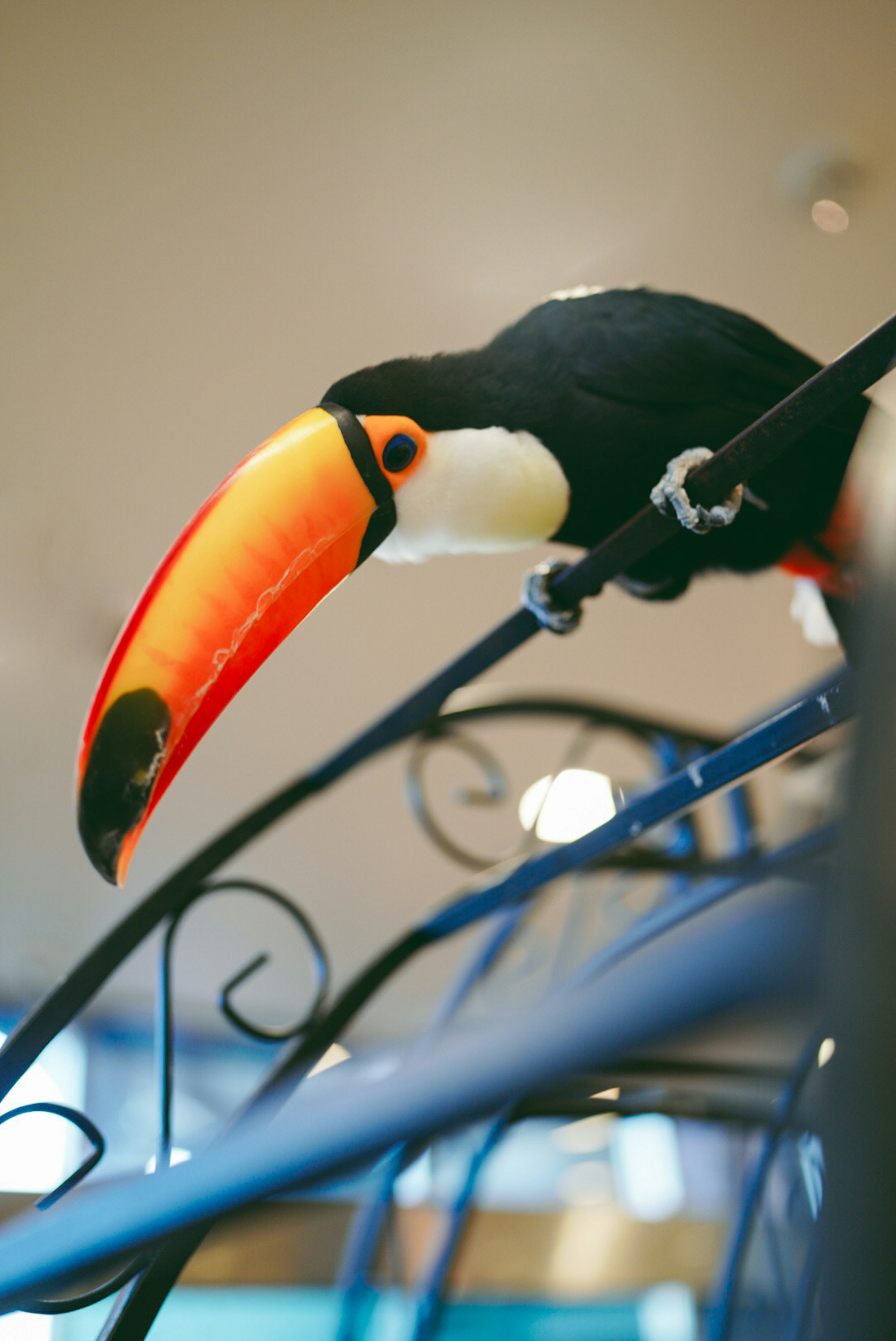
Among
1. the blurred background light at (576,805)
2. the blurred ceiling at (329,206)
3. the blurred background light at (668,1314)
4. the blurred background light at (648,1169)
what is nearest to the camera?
the blurred ceiling at (329,206)

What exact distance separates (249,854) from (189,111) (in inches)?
68.8

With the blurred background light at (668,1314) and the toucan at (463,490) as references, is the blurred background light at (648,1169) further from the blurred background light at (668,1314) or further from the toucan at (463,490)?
the toucan at (463,490)

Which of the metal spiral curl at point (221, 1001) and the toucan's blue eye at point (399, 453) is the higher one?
the toucan's blue eye at point (399, 453)

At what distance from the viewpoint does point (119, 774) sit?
2.30ft

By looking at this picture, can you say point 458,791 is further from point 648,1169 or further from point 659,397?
point 648,1169

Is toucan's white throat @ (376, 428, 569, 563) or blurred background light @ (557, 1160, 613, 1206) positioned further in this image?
blurred background light @ (557, 1160, 613, 1206)

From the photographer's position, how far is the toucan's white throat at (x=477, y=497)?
94 cm

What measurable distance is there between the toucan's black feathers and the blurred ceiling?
7.3 inches

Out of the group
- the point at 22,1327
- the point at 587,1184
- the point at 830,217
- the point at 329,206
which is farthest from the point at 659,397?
the point at 587,1184

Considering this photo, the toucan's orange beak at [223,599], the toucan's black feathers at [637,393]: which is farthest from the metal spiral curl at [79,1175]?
the toucan's black feathers at [637,393]

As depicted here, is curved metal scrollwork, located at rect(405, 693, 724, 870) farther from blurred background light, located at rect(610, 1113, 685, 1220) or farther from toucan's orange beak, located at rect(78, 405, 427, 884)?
blurred background light, located at rect(610, 1113, 685, 1220)

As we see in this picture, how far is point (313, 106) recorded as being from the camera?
50.6 inches

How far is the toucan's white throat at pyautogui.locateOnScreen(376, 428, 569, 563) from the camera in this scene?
938 mm

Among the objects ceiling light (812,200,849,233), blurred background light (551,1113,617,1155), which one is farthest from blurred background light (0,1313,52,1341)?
blurred background light (551,1113,617,1155)
